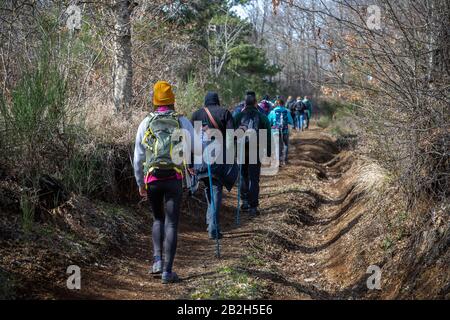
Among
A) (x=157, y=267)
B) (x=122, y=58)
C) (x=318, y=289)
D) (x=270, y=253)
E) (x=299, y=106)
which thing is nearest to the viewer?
(x=157, y=267)

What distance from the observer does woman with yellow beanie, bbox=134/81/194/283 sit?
6.12 metres

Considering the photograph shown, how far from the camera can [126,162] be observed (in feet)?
31.7

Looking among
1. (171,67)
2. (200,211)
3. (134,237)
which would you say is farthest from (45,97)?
(171,67)

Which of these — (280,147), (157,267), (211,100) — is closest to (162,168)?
(157,267)

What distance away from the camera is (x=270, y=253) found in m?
8.12

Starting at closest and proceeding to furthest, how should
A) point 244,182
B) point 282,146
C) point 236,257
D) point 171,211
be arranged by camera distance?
point 171,211
point 236,257
point 244,182
point 282,146

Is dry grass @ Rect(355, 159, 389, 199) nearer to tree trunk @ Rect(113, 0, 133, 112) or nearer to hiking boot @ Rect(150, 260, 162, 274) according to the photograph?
Answer: hiking boot @ Rect(150, 260, 162, 274)

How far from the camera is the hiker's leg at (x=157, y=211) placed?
20.3 ft

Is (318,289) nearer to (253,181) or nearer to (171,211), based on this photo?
(171,211)

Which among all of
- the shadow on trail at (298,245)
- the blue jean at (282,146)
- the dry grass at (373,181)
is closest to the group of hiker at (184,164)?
the shadow on trail at (298,245)

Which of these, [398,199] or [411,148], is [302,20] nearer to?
[411,148]

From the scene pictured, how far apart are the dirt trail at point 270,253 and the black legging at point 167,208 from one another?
1.52 ft

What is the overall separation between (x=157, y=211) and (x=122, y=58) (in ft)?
18.2

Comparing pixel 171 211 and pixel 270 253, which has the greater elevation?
pixel 171 211
